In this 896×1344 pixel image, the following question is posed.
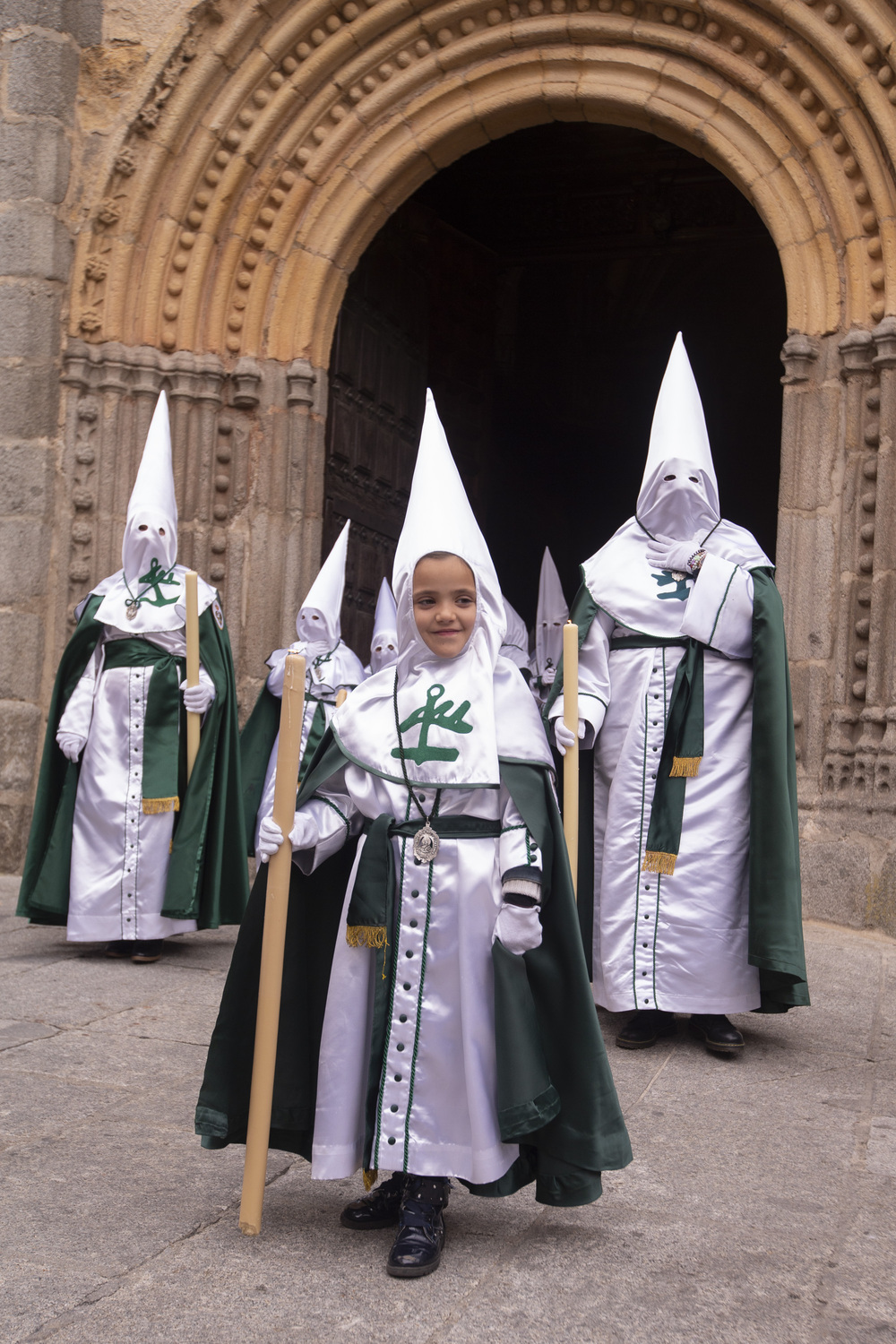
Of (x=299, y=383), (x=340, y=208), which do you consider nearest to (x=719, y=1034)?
(x=299, y=383)

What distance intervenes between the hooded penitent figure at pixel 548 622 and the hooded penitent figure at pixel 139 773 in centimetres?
418

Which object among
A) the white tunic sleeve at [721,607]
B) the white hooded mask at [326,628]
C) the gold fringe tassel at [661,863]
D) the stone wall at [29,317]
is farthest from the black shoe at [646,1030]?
the stone wall at [29,317]

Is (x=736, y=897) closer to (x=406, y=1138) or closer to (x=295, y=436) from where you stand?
(x=406, y=1138)

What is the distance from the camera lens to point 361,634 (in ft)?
28.6

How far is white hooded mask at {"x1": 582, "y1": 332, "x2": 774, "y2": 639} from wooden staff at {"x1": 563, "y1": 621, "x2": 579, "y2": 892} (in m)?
1.21

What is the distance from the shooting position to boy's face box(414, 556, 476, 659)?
2475 millimetres

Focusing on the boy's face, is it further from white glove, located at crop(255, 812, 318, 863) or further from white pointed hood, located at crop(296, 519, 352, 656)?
white pointed hood, located at crop(296, 519, 352, 656)

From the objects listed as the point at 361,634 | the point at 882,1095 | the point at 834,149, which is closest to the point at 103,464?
the point at 361,634

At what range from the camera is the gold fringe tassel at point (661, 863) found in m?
3.96

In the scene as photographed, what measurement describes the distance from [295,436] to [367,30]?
91.0 inches

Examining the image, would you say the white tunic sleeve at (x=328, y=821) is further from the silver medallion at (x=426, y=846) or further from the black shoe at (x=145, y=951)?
the black shoe at (x=145, y=951)

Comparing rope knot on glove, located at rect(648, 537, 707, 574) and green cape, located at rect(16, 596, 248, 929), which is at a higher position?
rope knot on glove, located at rect(648, 537, 707, 574)

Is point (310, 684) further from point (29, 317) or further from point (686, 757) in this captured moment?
point (686, 757)

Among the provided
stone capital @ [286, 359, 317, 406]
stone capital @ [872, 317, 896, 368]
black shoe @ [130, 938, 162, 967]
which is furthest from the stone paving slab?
stone capital @ [286, 359, 317, 406]
